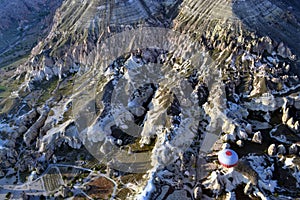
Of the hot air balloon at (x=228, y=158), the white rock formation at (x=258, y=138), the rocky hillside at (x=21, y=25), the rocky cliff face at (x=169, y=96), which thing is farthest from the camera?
the rocky hillside at (x=21, y=25)

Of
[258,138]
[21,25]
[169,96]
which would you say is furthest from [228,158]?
[21,25]

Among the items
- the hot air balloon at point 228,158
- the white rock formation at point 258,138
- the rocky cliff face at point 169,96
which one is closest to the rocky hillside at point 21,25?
the rocky cliff face at point 169,96

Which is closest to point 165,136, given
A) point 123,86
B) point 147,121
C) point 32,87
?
point 147,121

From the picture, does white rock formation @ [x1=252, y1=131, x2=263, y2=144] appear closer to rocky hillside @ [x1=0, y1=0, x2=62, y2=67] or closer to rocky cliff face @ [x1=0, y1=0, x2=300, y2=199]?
rocky cliff face @ [x1=0, y1=0, x2=300, y2=199]

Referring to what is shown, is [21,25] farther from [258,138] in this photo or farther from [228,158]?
[228,158]

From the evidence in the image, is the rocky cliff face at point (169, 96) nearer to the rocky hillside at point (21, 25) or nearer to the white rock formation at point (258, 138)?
the white rock formation at point (258, 138)

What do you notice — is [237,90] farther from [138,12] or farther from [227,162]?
[138,12]
